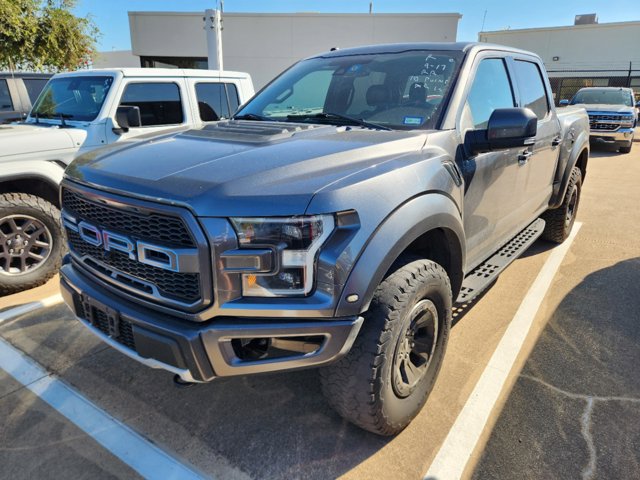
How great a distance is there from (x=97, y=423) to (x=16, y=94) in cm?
591

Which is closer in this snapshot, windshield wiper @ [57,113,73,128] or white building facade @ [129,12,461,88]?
windshield wiper @ [57,113,73,128]

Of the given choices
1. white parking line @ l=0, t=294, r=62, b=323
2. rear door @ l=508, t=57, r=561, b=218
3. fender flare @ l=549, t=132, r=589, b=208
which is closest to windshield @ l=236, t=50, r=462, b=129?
rear door @ l=508, t=57, r=561, b=218

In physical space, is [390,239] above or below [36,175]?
above

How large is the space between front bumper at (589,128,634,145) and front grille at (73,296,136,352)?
15.0 m

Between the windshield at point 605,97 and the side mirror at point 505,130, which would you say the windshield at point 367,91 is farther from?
the windshield at point 605,97

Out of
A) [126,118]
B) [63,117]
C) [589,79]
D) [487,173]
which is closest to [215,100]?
[126,118]

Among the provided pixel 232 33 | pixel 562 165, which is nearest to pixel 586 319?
pixel 562 165

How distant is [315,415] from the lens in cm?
261

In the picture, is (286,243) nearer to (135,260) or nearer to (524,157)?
(135,260)

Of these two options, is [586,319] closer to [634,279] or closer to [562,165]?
[634,279]

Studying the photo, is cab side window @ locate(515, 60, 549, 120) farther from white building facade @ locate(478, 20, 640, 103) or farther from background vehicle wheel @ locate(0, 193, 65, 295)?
white building facade @ locate(478, 20, 640, 103)

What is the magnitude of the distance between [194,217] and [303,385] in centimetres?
151

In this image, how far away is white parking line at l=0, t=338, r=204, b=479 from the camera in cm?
226

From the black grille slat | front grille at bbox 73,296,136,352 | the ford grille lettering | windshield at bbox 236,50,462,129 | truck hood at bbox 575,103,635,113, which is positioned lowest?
front grille at bbox 73,296,136,352
